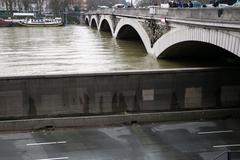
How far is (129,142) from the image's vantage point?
17.3m

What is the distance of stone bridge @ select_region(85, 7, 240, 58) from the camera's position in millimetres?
17453

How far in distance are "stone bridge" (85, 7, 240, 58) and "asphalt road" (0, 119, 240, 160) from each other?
3.84 metres

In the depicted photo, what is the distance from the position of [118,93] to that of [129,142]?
357 cm

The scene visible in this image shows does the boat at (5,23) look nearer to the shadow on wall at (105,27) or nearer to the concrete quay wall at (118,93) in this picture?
the shadow on wall at (105,27)

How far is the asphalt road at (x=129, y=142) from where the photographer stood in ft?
52.3

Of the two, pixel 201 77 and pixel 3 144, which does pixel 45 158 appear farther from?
pixel 201 77

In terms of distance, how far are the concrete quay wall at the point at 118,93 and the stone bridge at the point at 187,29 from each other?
7.24ft

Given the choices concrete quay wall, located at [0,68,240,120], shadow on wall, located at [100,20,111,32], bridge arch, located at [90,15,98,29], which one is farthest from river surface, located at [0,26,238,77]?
bridge arch, located at [90,15,98,29]

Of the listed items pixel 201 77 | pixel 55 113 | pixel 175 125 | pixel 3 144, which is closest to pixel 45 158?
pixel 3 144

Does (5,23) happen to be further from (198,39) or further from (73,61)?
(198,39)

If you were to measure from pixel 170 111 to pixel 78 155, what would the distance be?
21.4ft

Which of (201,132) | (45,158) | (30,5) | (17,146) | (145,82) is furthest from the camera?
(30,5)

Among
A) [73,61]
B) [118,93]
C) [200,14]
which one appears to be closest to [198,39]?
[200,14]

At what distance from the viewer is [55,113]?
64.5 ft
